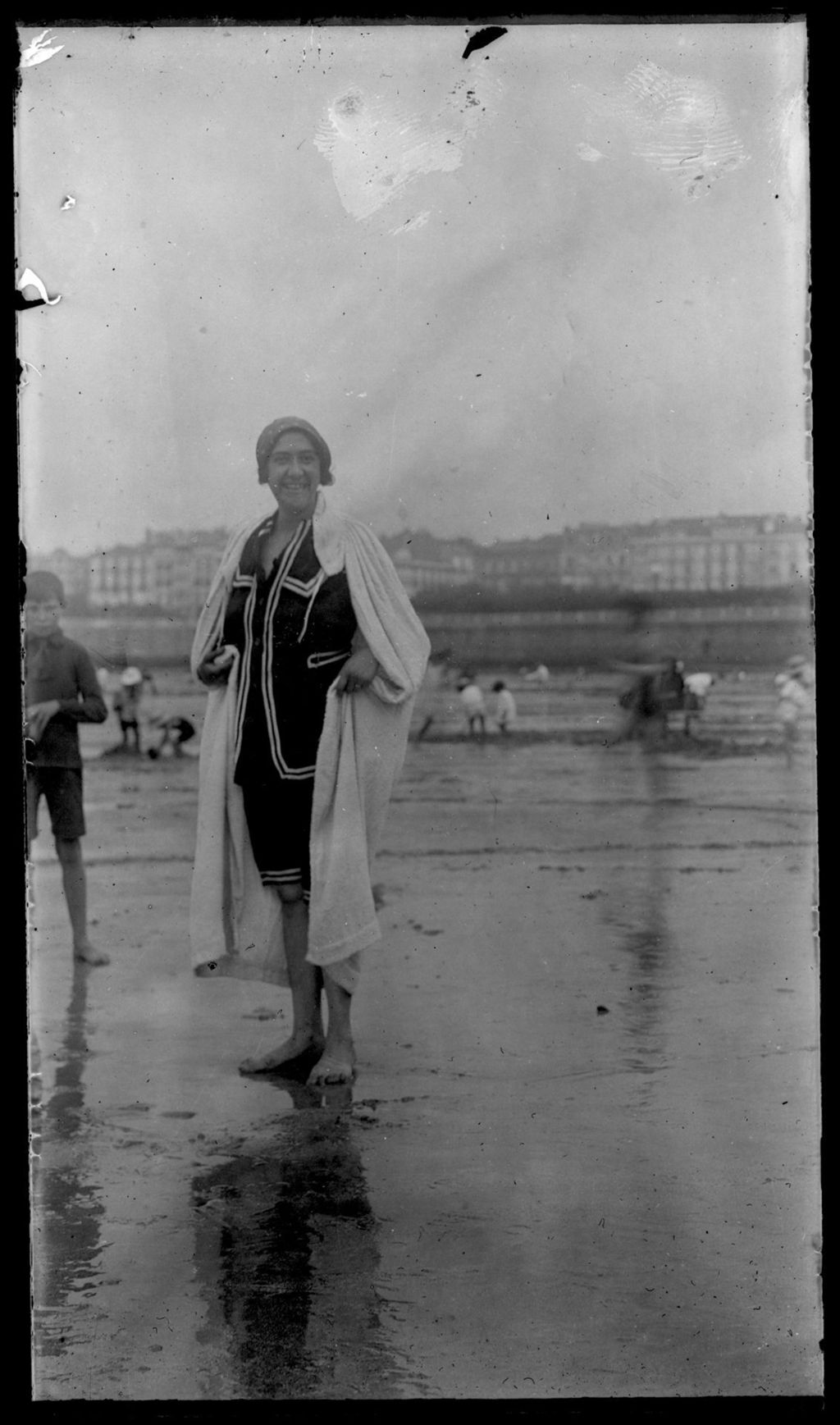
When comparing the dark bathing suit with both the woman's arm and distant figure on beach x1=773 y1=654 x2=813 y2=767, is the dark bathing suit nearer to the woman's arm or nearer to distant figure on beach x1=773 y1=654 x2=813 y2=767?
the woman's arm

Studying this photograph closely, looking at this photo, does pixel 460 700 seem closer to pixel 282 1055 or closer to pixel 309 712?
pixel 309 712

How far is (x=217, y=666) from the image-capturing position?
338 cm

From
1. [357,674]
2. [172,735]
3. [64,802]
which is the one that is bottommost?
[64,802]

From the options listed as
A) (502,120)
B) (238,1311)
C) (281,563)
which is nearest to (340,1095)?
(238,1311)

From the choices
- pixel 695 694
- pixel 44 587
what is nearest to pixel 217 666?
pixel 44 587

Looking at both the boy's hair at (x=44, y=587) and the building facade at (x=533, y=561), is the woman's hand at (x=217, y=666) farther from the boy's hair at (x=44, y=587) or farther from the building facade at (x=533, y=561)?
the boy's hair at (x=44, y=587)

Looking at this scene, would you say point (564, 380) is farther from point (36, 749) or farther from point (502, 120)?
point (36, 749)

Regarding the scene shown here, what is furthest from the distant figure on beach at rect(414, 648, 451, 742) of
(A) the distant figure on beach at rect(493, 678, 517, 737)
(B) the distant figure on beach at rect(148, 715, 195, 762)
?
(B) the distant figure on beach at rect(148, 715, 195, 762)

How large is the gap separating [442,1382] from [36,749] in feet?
5.63

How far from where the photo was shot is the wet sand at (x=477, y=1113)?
10.5 feet

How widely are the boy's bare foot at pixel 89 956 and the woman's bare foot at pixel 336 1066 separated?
559mm

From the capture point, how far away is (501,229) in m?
3.32

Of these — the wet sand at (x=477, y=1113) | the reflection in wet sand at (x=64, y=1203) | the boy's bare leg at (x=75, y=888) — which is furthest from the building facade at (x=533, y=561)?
the reflection in wet sand at (x=64, y=1203)

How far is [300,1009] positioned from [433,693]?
0.82 m
